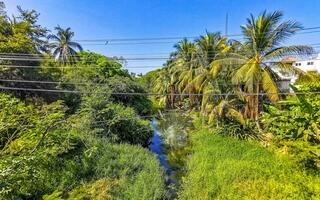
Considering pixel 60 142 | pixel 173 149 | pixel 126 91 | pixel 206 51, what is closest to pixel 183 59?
pixel 206 51

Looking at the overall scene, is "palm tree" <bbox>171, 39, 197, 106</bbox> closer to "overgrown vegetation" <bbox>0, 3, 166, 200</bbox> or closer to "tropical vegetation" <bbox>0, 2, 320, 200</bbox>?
"tropical vegetation" <bbox>0, 2, 320, 200</bbox>

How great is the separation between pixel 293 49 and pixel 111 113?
10.5 metres

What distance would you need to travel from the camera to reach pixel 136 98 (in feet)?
88.1

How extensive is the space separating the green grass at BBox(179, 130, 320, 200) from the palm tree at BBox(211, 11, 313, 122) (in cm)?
351

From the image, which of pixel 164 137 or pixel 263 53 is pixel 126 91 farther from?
pixel 263 53

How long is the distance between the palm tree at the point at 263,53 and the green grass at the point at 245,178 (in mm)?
3506

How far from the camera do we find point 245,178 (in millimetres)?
9875

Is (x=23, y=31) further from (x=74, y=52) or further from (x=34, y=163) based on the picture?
(x=74, y=52)

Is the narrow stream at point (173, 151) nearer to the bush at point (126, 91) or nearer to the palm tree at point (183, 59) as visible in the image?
the bush at point (126, 91)

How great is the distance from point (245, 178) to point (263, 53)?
7.88 metres

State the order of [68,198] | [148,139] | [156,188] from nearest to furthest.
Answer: [68,198], [156,188], [148,139]

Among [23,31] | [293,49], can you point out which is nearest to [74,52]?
[23,31]

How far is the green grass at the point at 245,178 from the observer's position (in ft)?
28.2

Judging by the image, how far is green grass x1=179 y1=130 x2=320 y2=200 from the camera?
338 inches
